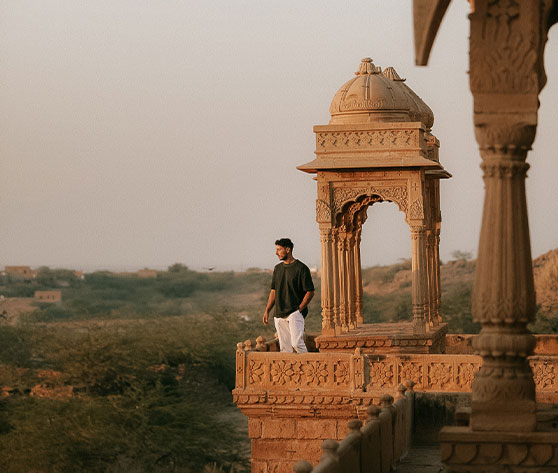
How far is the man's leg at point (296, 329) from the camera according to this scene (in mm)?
15453

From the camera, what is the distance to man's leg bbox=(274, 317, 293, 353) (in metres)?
15.6

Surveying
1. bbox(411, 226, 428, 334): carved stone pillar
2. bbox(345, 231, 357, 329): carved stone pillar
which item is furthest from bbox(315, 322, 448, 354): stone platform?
bbox(345, 231, 357, 329): carved stone pillar

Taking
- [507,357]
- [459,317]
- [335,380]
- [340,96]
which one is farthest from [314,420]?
[459,317]

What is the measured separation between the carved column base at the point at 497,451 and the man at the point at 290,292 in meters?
8.74

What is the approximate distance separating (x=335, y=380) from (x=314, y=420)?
0.68m

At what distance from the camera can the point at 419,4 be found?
6.23 metres

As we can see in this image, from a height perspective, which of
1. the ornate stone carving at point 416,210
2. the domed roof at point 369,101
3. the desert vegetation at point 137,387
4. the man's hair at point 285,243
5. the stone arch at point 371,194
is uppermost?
the domed roof at point 369,101

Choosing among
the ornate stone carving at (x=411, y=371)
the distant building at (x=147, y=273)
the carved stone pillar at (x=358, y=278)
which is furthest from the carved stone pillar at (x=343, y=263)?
the distant building at (x=147, y=273)

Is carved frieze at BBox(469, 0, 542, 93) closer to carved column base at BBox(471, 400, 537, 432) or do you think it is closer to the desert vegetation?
carved column base at BBox(471, 400, 537, 432)

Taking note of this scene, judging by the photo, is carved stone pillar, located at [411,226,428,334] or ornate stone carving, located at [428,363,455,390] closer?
ornate stone carving, located at [428,363,455,390]

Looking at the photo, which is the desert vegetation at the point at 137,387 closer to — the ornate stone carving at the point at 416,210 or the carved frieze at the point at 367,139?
the ornate stone carving at the point at 416,210

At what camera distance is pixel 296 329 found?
15.5 meters

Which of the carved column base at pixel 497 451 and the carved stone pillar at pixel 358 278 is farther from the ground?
the carved stone pillar at pixel 358 278

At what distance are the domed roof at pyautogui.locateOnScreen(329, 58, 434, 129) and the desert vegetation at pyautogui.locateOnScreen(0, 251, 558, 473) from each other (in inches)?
582
